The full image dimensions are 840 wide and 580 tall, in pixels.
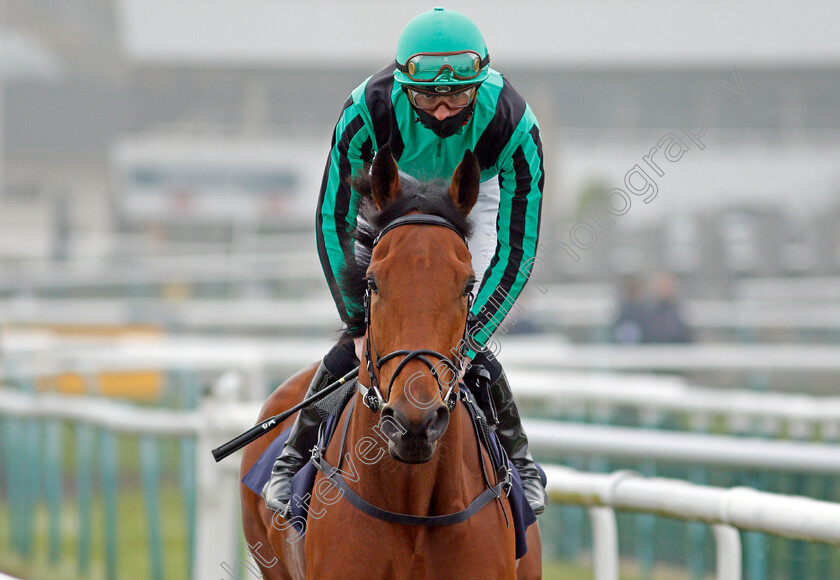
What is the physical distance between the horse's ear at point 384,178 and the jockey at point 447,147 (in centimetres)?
25

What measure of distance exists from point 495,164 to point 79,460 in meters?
4.44

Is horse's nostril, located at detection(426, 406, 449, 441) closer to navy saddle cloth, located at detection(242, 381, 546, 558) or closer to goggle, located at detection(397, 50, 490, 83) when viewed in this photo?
navy saddle cloth, located at detection(242, 381, 546, 558)

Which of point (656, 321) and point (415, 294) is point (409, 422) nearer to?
point (415, 294)

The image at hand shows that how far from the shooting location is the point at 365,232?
3098 mm

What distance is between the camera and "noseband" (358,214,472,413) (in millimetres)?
2637

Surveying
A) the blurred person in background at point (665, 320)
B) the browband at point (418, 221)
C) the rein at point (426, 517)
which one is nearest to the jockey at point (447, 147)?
the rein at point (426, 517)

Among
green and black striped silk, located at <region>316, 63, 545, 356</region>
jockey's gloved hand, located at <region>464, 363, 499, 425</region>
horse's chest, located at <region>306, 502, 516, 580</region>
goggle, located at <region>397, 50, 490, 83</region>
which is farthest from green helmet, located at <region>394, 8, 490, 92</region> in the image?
horse's chest, located at <region>306, 502, 516, 580</region>

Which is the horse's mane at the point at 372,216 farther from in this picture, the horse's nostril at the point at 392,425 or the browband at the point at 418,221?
the horse's nostril at the point at 392,425

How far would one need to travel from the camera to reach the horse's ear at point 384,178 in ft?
9.78

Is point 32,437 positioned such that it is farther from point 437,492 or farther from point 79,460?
point 437,492

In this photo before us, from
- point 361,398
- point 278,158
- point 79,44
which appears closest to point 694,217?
point 278,158

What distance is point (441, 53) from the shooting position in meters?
3.20

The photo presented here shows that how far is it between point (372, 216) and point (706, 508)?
1.61 m

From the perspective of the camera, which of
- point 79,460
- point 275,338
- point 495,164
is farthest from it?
point 275,338
